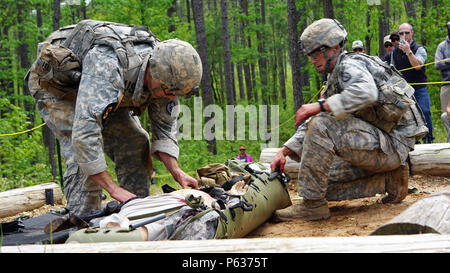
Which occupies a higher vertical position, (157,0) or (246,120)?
(157,0)

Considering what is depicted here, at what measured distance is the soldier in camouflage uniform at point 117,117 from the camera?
10.8 ft

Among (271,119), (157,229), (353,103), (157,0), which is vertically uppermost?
(157,0)

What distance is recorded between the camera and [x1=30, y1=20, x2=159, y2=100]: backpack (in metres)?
3.57

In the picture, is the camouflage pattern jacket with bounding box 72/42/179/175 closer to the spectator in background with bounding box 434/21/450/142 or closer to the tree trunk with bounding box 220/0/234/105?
the spectator in background with bounding box 434/21/450/142

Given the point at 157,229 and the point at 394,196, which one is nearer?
the point at 157,229

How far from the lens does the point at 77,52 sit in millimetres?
3709

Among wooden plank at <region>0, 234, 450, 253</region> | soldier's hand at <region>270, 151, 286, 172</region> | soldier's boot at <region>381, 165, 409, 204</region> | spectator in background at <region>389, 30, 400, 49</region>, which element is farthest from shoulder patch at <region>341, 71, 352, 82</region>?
spectator in background at <region>389, 30, 400, 49</region>

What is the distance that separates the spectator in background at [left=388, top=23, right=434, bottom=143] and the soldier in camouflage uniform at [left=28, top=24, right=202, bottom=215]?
14.4ft

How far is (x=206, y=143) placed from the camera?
13.3 meters

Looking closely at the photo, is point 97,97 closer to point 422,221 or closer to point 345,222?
point 345,222
